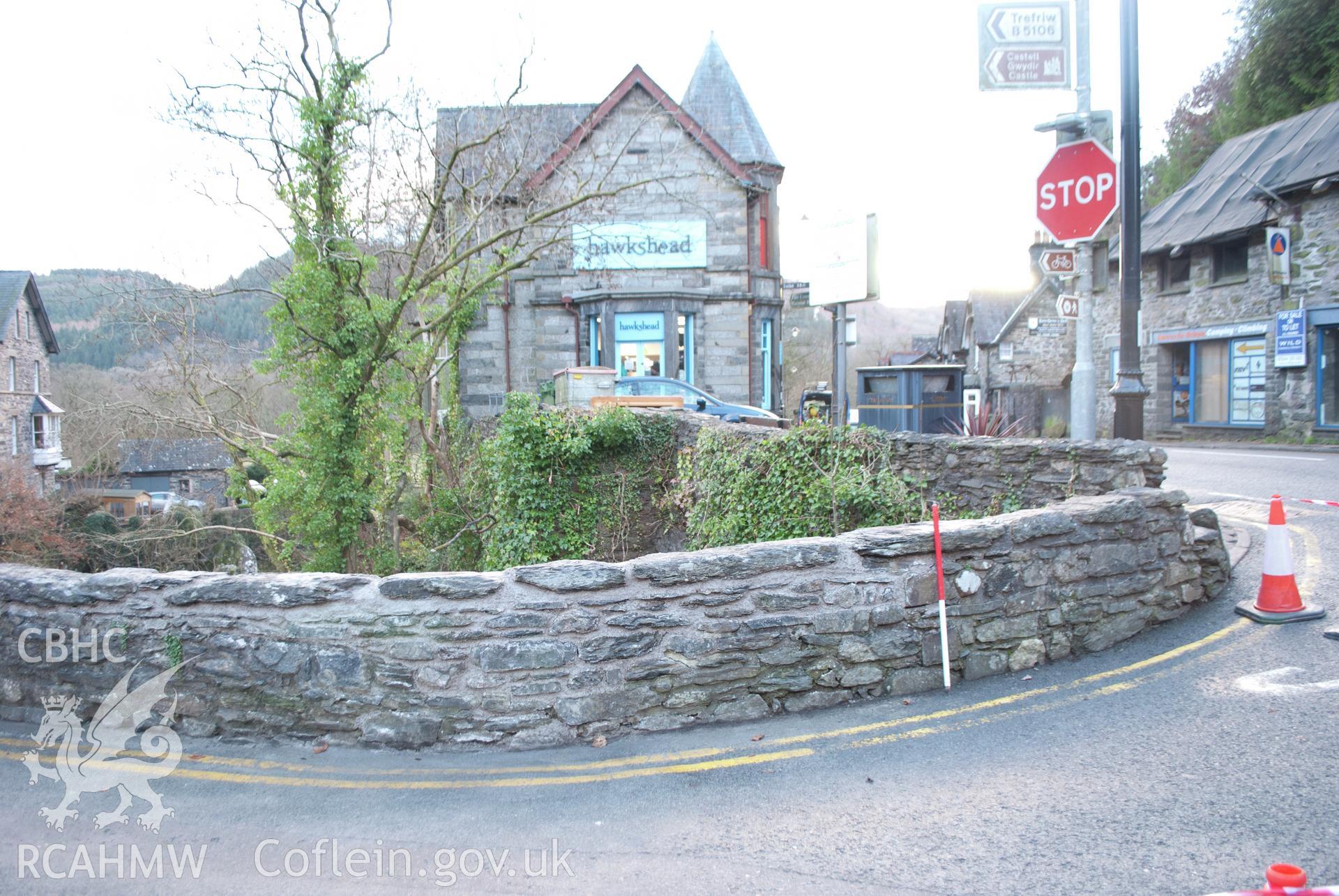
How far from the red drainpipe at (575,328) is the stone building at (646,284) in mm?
32

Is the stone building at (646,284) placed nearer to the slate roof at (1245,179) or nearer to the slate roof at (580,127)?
the slate roof at (580,127)

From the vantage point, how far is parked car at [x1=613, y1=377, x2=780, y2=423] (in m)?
19.1

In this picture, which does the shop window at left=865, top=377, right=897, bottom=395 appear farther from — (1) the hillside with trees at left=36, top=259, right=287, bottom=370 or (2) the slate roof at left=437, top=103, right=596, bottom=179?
(1) the hillside with trees at left=36, top=259, right=287, bottom=370

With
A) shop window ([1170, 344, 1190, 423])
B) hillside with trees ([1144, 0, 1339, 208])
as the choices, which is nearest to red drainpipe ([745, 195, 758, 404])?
shop window ([1170, 344, 1190, 423])

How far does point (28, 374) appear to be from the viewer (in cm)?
4878

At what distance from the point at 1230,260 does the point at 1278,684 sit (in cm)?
2540

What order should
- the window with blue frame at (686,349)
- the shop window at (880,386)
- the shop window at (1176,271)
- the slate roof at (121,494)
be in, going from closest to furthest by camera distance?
the shop window at (880,386) < the window with blue frame at (686,349) < the shop window at (1176,271) < the slate roof at (121,494)

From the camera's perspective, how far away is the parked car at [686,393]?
751 inches

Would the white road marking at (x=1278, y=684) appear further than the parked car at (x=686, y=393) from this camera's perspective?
No

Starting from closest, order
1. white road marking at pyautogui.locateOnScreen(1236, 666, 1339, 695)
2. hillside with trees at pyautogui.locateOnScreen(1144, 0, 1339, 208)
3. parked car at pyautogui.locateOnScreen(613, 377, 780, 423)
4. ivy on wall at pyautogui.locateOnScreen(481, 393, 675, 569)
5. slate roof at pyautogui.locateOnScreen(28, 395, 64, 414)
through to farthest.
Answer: white road marking at pyautogui.locateOnScreen(1236, 666, 1339, 695) → ivy on wall at pyautogui.locateOnScreen(481, 393, 675, 569) → parked car at pyautogui.locateOnScreen(613, 377, 780, 423) → hillside with trees at pyautogui.locateOnScreen(1144, 0, 1339, 208) → slate roof at pyautogui.locateOnScreen(28, 395, 64, 414)

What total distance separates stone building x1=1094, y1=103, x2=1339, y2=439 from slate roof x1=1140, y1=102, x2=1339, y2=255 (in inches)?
1.9

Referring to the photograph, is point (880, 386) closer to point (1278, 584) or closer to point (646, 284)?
point (646, 284)

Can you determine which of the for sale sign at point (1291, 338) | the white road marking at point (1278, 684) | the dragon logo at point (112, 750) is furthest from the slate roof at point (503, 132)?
the for sale sign at point (1291, 338)

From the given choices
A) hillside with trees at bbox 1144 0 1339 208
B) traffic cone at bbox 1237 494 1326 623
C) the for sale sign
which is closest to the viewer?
traffic cone at bbox 1237 494 1326 623
